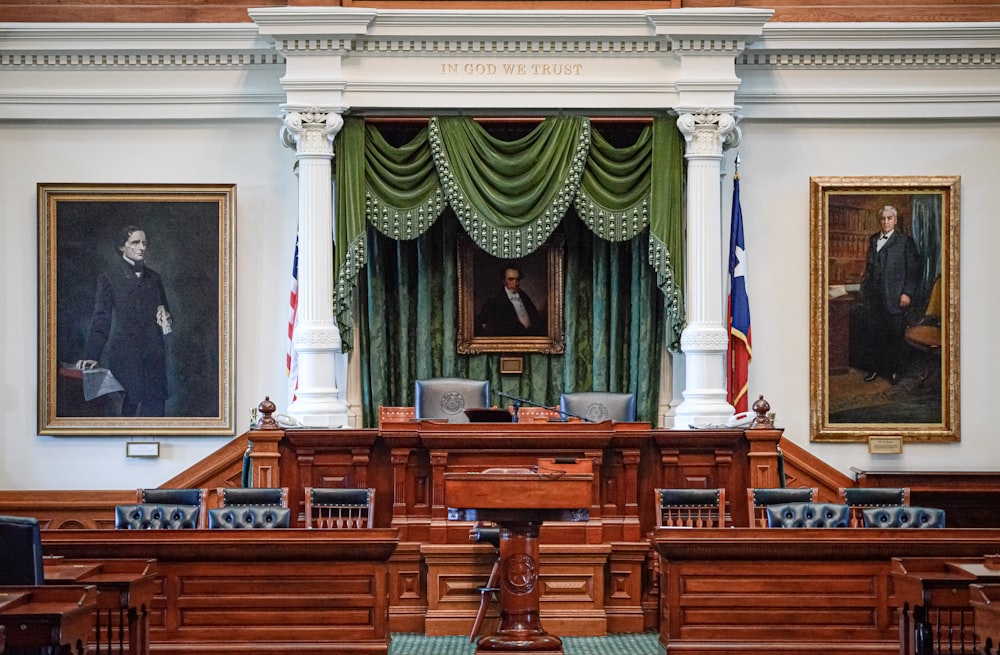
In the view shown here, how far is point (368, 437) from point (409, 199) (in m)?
2.40

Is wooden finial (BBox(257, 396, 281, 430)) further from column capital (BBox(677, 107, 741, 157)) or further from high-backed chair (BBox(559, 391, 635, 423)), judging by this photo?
column capital (BBox(677, 107, 741, 157))

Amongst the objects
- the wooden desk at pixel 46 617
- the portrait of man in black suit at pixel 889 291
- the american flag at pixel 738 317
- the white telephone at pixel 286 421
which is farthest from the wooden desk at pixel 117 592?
the portrait of man in black suit at pixel 889 291

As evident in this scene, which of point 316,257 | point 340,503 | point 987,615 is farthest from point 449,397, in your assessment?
point 987,615

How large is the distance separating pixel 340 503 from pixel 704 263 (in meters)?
3.88

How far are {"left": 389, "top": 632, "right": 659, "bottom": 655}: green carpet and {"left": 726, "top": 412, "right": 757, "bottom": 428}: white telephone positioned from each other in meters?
2.36

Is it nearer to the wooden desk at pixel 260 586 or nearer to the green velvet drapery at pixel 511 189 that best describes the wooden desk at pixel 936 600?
the wooden desk at pixel 260 586

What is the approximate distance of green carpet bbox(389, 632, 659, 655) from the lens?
362 inches

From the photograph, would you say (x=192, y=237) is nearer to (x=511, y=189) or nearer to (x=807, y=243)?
(x=511, y=189)

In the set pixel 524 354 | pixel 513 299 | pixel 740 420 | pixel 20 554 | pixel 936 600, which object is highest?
pixel 513 299

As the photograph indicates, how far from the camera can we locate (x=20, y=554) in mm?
6613

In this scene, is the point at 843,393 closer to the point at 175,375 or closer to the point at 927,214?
the point at 927,214

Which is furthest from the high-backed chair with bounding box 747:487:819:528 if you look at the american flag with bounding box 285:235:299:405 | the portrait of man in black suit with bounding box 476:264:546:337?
the american flag with bounding box 285:235:299:405

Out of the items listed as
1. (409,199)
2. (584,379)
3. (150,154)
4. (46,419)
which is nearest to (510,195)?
(409,199)

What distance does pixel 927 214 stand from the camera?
12781 mm
